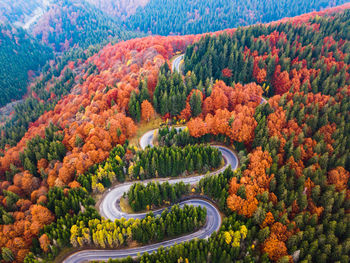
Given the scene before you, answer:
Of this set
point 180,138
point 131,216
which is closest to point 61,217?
point 131,216

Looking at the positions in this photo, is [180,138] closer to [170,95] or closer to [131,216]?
[170,95]

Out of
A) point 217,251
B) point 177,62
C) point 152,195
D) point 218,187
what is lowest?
point 217,251

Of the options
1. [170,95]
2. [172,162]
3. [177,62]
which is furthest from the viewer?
[177,62]

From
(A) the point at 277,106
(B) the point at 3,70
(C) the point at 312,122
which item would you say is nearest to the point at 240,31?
(A) the point at 277,106

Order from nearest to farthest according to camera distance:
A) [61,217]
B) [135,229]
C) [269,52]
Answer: [135,229]
[61,217]
[269,52]

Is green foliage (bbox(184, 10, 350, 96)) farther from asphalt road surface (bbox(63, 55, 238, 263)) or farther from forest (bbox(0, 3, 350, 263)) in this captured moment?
asphalt road surface (bbox(63, 55, 238, 263))

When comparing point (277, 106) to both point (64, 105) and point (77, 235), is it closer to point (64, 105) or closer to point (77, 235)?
point (77, 235)
